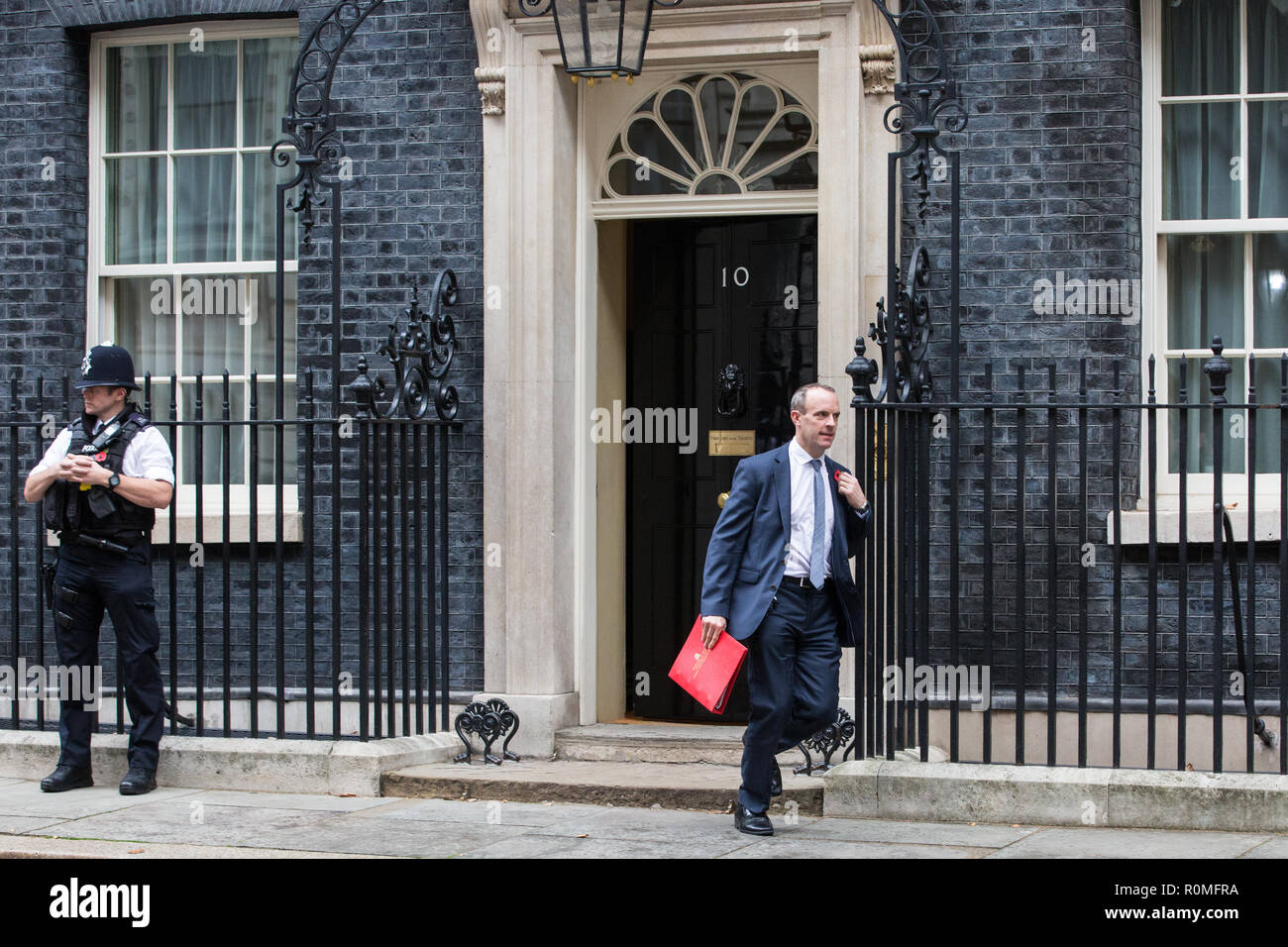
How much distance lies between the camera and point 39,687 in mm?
8781

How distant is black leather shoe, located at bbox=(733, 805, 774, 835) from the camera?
277 inches

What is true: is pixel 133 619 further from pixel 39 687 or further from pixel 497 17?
pixel 497 17

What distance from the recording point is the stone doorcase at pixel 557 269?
884 centimetres

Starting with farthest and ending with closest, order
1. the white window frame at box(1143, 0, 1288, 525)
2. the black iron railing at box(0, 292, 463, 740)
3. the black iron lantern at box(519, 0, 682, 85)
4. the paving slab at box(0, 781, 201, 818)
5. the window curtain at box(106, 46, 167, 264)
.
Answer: the window curtain at box(106, 46, 167, 264) → the white window frame at box(1143, 0, 1288, 525) → the black iron railing at box(0, 292, 463, 740) → the black iron lantern at box(519, 0, 682, 85) → the paving slab at box(0, 781, 201, 818)

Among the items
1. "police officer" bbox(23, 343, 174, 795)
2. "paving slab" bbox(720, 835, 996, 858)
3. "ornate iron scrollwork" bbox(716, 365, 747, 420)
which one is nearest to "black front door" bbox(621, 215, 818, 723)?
"ornate iron scrollwork" bbox(716, 365, 747, 420)

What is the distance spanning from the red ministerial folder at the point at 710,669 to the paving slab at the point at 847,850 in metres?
0.57

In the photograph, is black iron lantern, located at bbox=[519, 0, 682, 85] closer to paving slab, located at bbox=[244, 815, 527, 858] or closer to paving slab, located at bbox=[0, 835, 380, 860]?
paving slab, located at bbox=[244, 815, 527, 858]

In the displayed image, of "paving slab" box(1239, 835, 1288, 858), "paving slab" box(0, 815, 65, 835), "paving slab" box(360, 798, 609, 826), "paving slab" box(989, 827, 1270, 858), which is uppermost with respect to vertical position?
"paving slab" box(1239, 835, 1288, 858)

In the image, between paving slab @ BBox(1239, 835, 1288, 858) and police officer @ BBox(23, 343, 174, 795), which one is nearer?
paving slab @ BBox(1239, 835, 1288, 858)

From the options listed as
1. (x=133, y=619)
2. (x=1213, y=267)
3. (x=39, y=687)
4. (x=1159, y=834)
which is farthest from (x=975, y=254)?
(x=39, y=687)

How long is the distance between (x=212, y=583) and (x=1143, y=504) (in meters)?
5.05

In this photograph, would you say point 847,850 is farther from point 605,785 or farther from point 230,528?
point 230,528

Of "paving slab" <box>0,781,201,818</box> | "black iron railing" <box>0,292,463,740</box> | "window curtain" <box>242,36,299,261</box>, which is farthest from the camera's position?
"window curtain" <box>242,36,299,261</box>

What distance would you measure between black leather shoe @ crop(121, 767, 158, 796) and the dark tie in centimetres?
334
